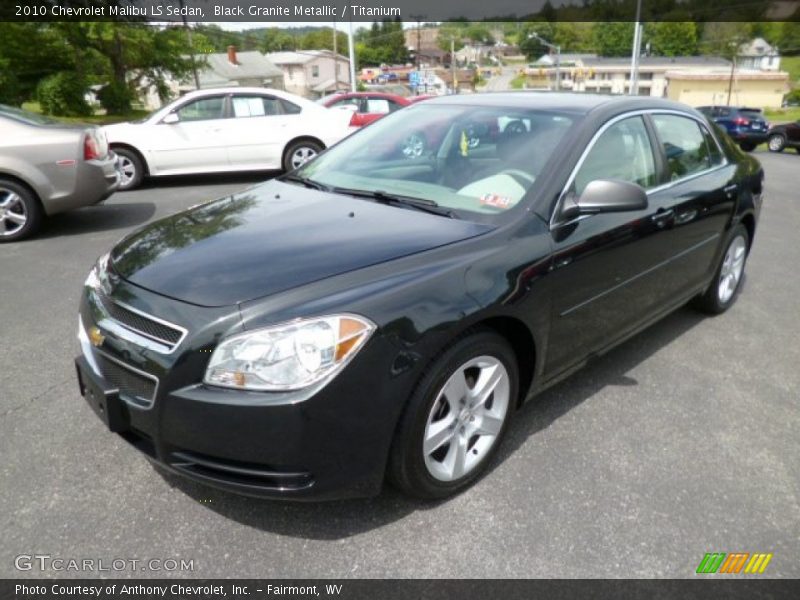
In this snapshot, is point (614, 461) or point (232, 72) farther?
point (232, 72)

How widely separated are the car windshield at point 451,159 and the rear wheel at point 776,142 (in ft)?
73.3

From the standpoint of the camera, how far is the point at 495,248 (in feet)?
8.18

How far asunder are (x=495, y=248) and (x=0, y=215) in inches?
229

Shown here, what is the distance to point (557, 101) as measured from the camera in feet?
11.1

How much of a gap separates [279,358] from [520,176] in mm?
1501

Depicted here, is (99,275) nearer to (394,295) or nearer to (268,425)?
(268,425)

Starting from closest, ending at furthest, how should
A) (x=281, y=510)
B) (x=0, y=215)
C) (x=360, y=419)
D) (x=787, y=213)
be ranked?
(x=360, y=419), (x=281, y=510), (x=0, y=215), (x=787, y=213)

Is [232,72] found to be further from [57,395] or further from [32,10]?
[57,395]

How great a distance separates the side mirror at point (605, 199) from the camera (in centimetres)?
269

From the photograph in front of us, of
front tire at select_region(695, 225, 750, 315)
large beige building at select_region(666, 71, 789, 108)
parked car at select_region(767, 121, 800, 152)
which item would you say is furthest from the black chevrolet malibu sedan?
large beige building at select_region(666, 71, 789, 108)

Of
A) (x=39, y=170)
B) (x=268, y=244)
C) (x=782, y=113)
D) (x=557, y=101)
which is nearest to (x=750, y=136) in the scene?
(x=557, y=101)

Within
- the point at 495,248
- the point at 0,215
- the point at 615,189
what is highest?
the point at 615,189

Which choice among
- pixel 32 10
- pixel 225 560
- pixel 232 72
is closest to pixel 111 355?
pixel 225 560

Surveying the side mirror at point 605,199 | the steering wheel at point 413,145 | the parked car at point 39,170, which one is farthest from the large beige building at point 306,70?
the side mirror at point 605,199
